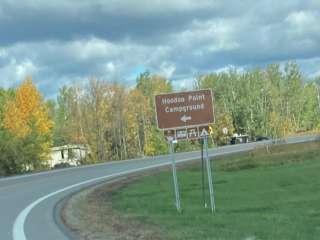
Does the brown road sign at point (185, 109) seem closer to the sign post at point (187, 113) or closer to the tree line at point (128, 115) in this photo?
the sign post at point (187, 113)

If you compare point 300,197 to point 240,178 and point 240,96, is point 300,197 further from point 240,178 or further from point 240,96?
point 240,96

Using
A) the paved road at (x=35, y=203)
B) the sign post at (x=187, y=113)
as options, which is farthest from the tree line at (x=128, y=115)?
the sign post at (x=187, y=113)

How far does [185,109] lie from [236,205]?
441cm

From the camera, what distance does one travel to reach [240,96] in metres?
117

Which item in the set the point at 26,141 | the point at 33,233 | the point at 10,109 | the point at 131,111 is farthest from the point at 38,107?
the point at 33,233

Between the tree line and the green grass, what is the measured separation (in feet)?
80.0

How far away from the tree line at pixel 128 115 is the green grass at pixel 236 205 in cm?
2437

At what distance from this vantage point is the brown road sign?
14.8 metres

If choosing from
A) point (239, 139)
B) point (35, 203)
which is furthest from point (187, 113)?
point (239, 139)

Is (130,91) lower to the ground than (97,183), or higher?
higher

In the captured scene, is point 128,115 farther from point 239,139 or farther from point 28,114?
point 239,139

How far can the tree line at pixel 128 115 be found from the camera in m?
70.8

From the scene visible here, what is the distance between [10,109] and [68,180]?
51916mm

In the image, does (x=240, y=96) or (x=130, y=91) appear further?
(x=240, y=96)
